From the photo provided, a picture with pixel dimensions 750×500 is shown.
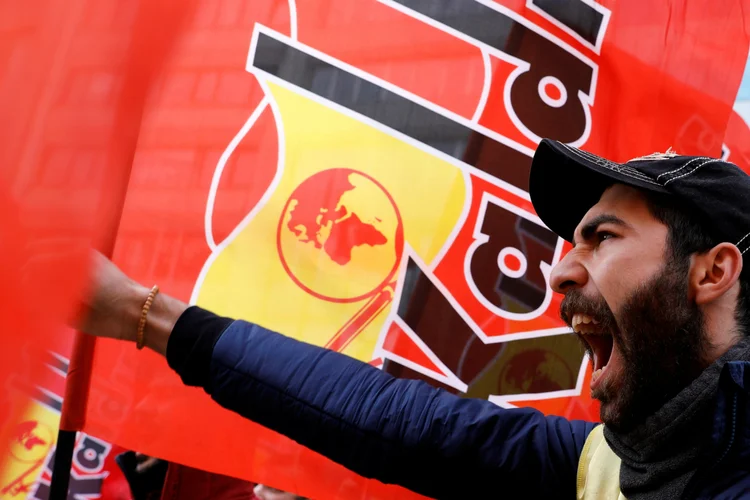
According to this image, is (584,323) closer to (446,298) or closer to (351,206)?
(446,298)

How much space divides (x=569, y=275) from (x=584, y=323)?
9 centimetres

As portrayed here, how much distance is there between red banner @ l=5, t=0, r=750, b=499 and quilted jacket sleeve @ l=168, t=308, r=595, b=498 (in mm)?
295

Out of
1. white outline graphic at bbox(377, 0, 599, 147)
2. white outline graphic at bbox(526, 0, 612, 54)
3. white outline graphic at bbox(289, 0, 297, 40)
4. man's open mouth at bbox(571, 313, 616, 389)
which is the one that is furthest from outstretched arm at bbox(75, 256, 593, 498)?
white outline graphic at bbox(526, 0, 612, 54)

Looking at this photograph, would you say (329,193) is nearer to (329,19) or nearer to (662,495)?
(329,19)

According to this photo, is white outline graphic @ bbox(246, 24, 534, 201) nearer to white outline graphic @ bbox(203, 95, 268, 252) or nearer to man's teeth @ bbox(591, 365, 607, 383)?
white outline graphic @ bbox(203, 95, 268, 252)

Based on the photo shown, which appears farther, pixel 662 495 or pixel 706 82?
pixel 706 82

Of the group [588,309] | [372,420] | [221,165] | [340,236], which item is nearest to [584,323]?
[588,309]

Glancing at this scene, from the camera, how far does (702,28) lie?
2.37m

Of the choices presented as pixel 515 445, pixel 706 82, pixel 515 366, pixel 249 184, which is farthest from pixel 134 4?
pixel 706 82

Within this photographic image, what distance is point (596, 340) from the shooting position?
149 centimetres

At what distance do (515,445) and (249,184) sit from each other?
82cm

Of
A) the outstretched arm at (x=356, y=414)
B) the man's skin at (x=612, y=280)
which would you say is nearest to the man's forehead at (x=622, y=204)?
the man's skin at (x=612, y=280)

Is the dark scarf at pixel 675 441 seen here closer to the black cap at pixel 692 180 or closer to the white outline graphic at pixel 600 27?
the black cap at pixel 692 180

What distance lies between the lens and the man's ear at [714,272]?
1.36 m
